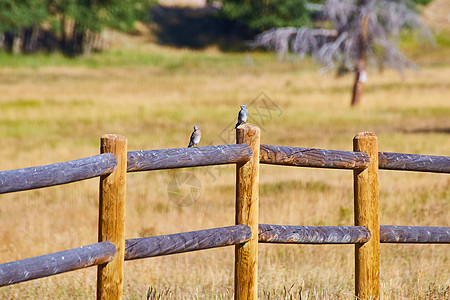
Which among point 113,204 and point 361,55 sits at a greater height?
point 361,55

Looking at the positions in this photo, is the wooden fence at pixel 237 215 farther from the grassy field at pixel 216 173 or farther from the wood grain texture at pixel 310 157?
the grassy field at pixel 216 173

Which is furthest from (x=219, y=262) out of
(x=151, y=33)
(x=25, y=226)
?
(x=151, y=33)

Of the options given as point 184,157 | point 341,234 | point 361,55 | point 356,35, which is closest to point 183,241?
point 184,157

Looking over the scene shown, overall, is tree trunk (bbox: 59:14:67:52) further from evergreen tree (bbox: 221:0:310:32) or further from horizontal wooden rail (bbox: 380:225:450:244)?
horizontal wooden rail (bbox: 380:225:450:244)

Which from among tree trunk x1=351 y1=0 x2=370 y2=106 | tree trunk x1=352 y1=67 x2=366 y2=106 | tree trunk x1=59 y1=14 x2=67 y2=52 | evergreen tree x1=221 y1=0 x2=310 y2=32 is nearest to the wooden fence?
tree trunk x1=351 y1=0 x2=370 y2=106

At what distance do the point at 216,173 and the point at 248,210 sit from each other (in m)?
11.3

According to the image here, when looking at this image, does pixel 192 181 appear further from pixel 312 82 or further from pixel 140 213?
pixel 312 82

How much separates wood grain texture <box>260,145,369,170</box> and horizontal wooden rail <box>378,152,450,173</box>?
0.68ft

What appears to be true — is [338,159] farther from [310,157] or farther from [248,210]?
[248,210]

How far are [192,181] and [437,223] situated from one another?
6618mm

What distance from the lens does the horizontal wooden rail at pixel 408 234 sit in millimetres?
6109

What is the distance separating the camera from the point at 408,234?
6.15 meters

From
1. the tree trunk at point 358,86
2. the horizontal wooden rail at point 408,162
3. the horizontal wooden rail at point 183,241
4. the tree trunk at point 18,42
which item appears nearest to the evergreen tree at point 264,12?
the tree trunk at point 18,42

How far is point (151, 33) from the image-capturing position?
263ft
